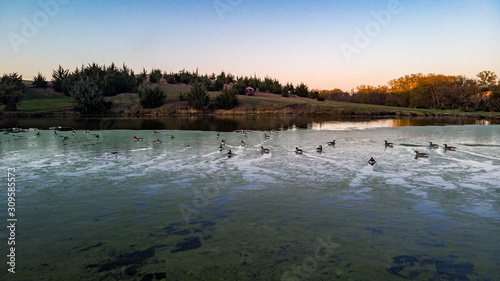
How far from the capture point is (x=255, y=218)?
31.7 ft

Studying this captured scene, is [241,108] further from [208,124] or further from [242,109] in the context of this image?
[208,124]

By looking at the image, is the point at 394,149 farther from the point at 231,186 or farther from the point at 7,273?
the point at 7,273

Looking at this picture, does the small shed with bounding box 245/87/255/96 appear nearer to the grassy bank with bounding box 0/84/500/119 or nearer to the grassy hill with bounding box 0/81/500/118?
the grassy hill with bounding box 0/81/500/118

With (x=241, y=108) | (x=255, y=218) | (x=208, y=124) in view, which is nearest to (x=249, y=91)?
(x=241, y=108)

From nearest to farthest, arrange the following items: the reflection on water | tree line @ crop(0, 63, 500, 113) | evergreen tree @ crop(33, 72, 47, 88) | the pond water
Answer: the pond water, the reflection on water, tree line @ crop(0, 63, 500, 113), evergreen tree @ crop(33, 72, 47, 88)

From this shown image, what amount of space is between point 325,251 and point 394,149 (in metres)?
16.9

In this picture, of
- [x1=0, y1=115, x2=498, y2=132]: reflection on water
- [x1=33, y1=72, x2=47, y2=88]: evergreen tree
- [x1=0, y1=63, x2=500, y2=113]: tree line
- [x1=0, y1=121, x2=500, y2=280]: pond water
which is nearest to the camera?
[x1=0, y1=121, x2=500, y2=280]: pond water

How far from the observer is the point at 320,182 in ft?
45.4

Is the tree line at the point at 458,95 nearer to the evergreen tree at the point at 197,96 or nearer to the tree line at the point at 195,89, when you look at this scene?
the tree line at the point at 195,89

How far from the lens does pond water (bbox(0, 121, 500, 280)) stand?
22.8ft

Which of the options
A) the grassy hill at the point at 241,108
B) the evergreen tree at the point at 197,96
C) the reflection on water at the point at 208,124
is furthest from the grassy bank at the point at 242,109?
the reflection on water at the point at 208,124

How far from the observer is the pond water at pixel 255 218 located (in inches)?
274

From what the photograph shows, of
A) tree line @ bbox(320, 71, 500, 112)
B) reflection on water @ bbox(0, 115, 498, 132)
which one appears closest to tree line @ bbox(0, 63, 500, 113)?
tree line @ bbox(320, 71, 500, 112)

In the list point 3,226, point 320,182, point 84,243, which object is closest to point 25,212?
point 3,226
